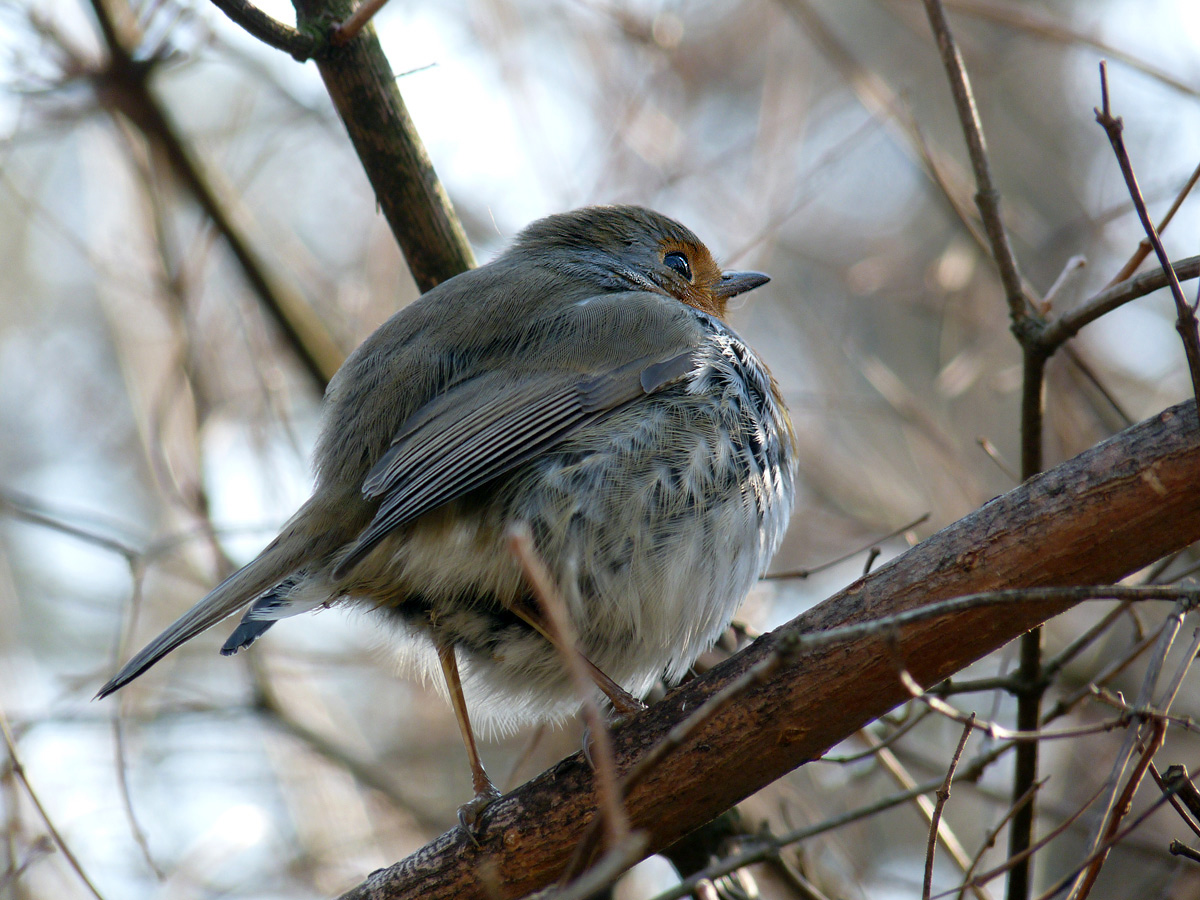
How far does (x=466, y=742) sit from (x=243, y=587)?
2.60ft

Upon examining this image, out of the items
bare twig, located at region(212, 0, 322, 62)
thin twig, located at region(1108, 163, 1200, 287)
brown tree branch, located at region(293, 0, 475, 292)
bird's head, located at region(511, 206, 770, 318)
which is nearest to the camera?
thin twig, located at region(1108, 163, 1200, 287)

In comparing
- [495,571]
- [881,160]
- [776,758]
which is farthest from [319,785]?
[881,160]

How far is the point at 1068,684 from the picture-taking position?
14.7 ft

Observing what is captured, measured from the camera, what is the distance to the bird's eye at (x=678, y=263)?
162 inches

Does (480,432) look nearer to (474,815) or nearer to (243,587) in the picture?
(243,587)

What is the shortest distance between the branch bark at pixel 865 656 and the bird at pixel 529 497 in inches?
7.9

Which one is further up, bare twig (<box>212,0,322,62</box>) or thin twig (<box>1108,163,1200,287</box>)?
bare twig (<box>212,0,322,62</box>)

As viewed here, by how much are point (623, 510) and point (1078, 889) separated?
4.51 feet

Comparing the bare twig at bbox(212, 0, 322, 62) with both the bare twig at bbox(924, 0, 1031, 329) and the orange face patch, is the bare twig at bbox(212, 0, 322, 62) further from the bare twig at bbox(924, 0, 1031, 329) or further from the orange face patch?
the bare twig at bbox(924, 0, 1031, 329)

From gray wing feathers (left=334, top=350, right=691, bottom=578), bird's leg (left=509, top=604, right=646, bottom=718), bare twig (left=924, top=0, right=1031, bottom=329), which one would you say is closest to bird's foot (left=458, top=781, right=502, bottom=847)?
bird's leg (left=509, top=604, right=646, bottom=718)

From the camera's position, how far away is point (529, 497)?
2.90 metres

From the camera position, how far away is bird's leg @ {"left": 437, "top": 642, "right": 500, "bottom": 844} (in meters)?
2.69

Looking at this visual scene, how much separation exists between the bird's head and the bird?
1.70ft

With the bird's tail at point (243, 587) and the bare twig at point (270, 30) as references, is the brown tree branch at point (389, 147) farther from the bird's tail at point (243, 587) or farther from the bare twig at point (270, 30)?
the bird's tail at point (243, 587)
